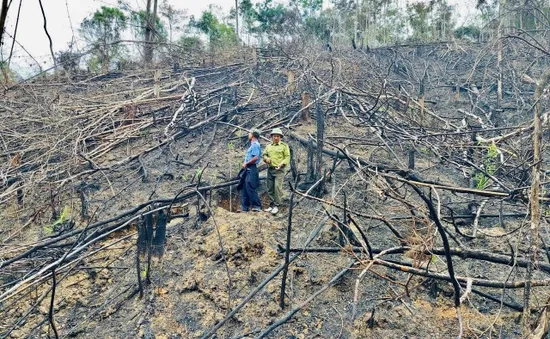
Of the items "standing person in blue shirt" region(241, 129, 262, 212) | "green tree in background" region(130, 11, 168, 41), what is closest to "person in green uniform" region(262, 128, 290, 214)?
"standing person in blue shirt" region(241, 129, 262, 212)

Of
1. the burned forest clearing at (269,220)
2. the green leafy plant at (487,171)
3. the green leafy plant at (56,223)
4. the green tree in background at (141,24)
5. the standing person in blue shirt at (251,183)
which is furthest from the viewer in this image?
the green tree in background at (141,24)

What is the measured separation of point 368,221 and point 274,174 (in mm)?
1523

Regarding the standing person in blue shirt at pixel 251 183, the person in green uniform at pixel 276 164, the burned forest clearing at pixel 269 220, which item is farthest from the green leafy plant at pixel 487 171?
the standing person in blue shirt at pixel 251 183

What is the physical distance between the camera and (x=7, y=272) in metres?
4.32

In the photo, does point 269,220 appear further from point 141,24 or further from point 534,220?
point 141,24

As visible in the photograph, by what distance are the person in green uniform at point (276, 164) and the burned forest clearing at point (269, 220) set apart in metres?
0.22

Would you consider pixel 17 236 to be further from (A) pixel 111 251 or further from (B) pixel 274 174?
(B) pixel 274 174

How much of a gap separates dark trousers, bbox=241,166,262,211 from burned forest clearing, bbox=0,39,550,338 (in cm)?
32

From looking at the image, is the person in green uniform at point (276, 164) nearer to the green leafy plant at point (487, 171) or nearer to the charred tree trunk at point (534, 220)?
the green leafy plant at point (487, 171)

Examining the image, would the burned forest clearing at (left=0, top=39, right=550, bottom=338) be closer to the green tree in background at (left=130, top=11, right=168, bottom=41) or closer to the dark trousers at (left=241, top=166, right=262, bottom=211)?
the dark trousers at (left=241, top=166, right=262, bottom=211)

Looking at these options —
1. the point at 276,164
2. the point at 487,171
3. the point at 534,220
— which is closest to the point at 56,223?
the point at 276,164

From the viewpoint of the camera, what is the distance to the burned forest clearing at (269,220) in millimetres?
3268

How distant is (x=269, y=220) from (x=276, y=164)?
3.16 ft

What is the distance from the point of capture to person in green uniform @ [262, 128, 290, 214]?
5832 millimetres
